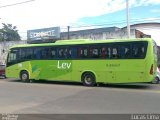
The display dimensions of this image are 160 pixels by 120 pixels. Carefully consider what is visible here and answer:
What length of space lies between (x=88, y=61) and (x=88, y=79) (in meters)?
1.12

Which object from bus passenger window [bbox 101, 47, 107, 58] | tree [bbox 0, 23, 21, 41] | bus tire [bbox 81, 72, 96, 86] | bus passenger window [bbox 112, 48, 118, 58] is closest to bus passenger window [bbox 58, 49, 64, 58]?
bus tire [bbox 81, 72, 96, 86]

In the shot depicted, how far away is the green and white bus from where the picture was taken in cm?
1947

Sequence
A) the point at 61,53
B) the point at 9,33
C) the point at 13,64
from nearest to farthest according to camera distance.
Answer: the point at 61,53 → the point at 13,64 → the point at 9,33

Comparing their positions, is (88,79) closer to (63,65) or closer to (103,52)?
(103,52)

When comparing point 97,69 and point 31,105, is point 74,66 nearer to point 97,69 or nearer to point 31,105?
point 97,69

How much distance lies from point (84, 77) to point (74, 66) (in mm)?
1011

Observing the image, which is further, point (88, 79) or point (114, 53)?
point (88, 79)

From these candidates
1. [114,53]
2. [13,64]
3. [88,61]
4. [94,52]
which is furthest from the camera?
[13,64]

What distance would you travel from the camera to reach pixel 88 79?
852 inches

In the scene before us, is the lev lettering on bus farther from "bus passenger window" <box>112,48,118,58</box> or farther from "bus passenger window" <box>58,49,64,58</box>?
"bus passenger window" <box>112,48,118,58</box>

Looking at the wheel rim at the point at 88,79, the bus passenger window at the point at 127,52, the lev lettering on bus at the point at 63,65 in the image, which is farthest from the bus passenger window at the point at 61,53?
the bus passenger window at the point at 127,52

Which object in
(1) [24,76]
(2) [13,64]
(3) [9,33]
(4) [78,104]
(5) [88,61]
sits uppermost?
(3) [9,33]

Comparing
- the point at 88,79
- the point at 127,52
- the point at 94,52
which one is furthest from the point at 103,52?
the point at 88,79

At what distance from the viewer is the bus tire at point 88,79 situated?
70.1ft
